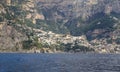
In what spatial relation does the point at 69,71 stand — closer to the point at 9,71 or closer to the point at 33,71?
the point at 33,71

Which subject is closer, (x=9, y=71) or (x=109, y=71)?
(x=9, y=71)

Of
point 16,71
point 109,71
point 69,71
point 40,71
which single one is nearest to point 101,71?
point 109,71

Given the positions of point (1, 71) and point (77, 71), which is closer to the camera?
point (1, 71)

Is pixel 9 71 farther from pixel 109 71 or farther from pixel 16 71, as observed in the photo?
pixel 109 71

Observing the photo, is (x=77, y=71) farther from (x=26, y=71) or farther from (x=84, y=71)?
(x=26, y=71)

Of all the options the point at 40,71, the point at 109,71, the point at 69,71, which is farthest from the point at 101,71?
the point at 40,71

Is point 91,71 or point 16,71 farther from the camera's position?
point 91,71

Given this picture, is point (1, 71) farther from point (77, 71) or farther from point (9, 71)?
point (77, 71)

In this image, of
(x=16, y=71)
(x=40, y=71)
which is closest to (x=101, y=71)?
(x=40, y=71)
